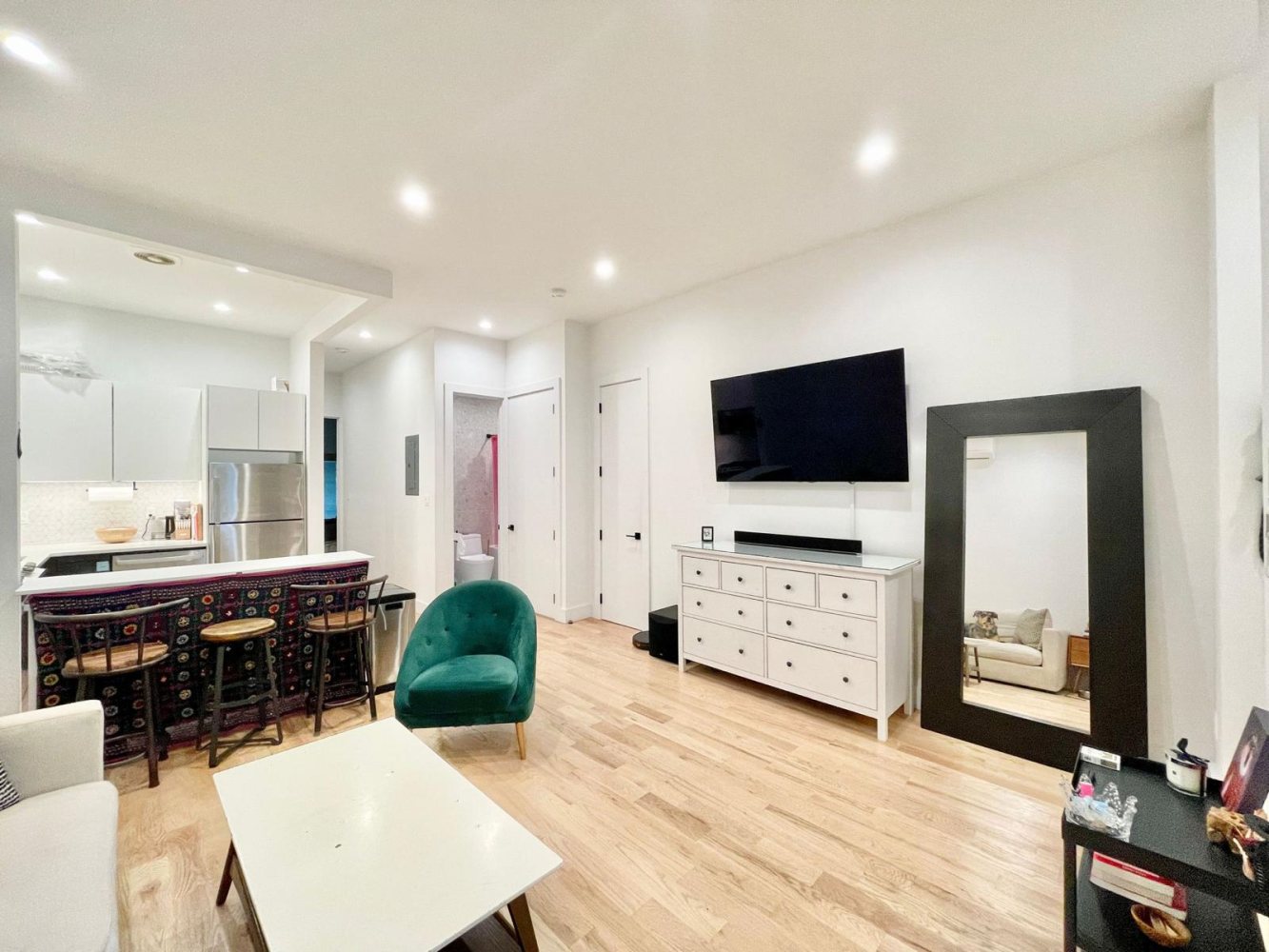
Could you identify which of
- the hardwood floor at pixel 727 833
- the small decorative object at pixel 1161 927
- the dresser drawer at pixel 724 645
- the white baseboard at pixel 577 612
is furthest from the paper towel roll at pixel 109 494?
the small decorative object at pixel 1161 927

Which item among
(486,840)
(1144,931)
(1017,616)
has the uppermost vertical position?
(1017,616)

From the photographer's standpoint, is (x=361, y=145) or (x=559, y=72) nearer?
(x=559, y=72)

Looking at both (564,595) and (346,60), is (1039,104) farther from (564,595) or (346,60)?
(564,595)

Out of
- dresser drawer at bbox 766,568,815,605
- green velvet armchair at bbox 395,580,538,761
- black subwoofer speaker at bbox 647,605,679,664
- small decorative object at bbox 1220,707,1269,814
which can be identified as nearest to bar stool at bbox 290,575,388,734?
green velvet armchair at bbox 395,580,538,761

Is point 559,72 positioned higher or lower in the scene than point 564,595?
higher

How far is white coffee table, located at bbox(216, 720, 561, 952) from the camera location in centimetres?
119

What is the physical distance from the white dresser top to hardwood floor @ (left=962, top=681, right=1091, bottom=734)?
Answer: 2.30ft

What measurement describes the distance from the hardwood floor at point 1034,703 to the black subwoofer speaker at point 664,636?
1886 millimetres

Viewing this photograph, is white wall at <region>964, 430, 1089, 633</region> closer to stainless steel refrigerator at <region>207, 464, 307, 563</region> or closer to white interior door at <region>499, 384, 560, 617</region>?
white interior door at <region>499, 384, 560, 617</region>

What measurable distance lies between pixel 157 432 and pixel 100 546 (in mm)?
1028

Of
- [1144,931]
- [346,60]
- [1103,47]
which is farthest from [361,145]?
[1144,931]

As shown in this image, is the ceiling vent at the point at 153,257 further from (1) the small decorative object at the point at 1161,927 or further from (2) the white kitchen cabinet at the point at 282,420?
(1) the small decorative object at the point at 1161,927

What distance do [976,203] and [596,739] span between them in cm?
359

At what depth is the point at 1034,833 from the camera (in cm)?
204
